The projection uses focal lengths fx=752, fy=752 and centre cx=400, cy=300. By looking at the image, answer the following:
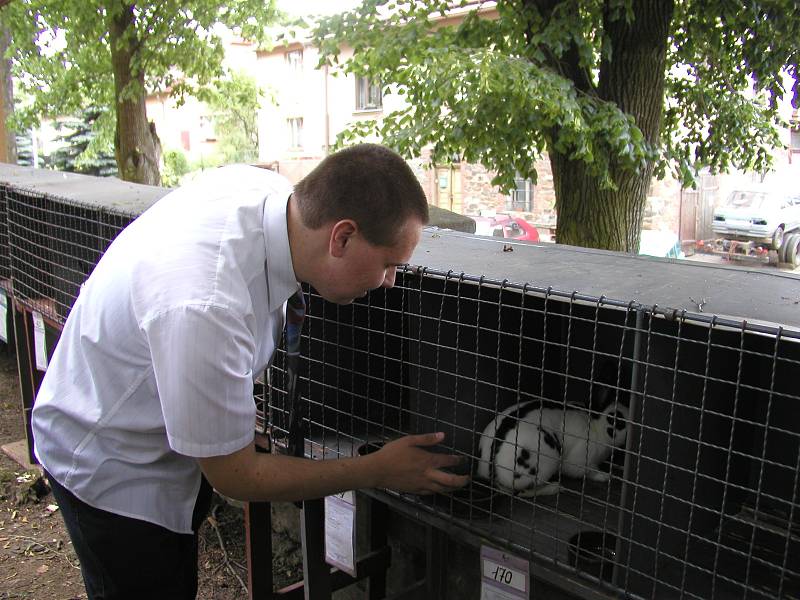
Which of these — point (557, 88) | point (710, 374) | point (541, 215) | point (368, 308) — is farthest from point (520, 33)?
point (541, 215)

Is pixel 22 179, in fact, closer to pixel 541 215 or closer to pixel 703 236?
pixel 541 215

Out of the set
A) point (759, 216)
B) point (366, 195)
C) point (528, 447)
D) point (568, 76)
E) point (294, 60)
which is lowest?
point (759, 216)

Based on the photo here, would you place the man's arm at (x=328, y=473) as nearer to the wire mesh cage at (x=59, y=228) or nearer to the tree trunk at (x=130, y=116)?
the wire mesh cage at (x=59, y=228)

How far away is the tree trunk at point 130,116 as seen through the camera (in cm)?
859

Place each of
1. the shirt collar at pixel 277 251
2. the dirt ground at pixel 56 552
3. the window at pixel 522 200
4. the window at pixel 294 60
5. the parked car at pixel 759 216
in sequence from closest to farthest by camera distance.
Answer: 1. the shirt collar at pixel 277 251
2. the dirt ground at pixel 56 552
3. the parked car at pixel 759 216
4. the window at pixel 522 200
5. the window at pixel 294 60

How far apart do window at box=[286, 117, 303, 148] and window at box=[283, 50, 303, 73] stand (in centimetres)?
167

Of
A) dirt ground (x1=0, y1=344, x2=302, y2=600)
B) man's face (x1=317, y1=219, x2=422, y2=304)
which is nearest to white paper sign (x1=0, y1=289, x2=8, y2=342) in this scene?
dirt ground (x1=0, y1=344, x2=302, y2=600)

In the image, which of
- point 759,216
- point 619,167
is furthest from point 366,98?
point 619,167

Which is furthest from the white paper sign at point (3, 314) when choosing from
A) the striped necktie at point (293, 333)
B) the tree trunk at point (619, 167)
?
the tree trunk at point (619, 167)

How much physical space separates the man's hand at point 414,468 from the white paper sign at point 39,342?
2.54 m

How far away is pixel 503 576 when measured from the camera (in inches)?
67.6

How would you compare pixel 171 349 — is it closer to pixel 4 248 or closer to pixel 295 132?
pixel 4 248

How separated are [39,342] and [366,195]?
278cm

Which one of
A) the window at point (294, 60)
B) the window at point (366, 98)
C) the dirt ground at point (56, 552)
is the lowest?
the dirt ground at point (56, 552)
